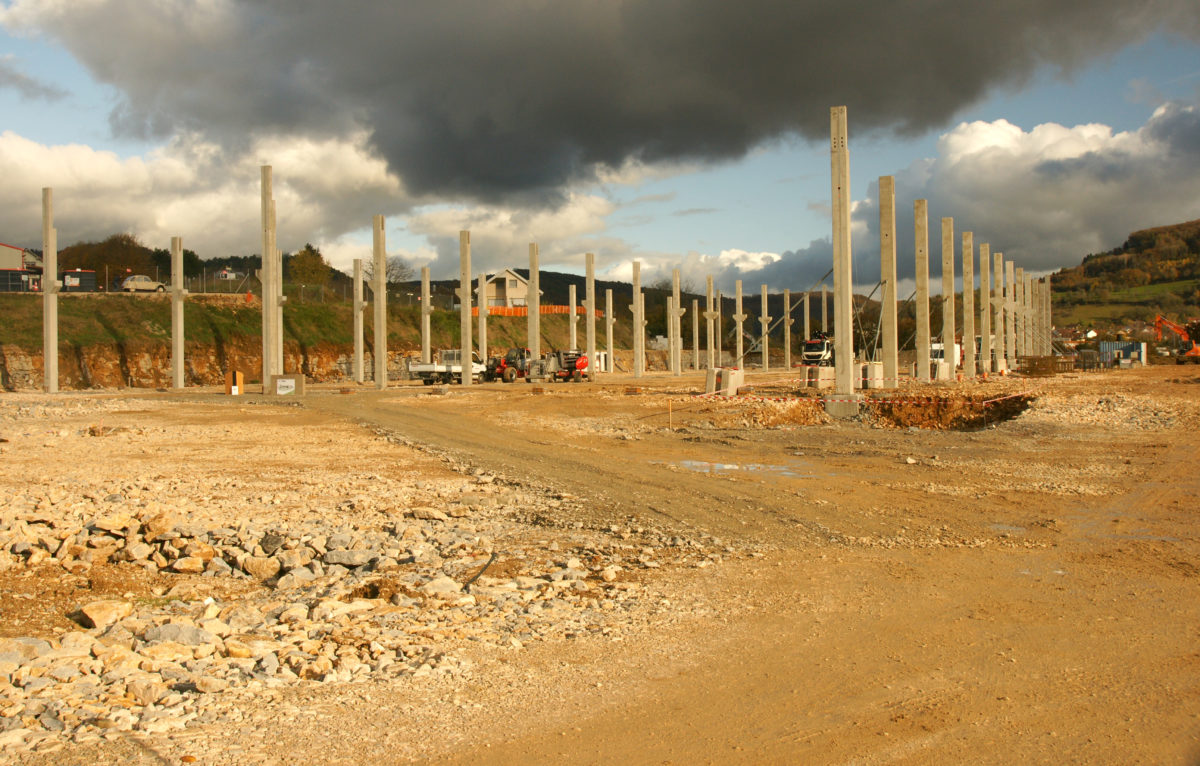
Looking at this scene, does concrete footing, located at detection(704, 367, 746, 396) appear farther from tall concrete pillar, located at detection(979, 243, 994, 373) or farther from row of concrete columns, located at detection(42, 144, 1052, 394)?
tall concrete pillar, located at detection(979, 243, 994, 373)

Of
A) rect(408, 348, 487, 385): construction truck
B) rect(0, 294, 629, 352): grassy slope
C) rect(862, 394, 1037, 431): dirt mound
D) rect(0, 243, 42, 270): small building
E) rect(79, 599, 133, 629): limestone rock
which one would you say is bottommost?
rect(79, 599, 133, 629): limestone rock

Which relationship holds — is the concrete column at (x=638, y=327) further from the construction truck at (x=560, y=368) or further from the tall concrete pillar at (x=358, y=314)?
the tall concrete pillar at (x=358, y=314)

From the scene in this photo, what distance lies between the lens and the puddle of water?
1559cm

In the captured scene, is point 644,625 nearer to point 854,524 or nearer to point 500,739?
point 500,739

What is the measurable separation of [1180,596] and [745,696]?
4680mm

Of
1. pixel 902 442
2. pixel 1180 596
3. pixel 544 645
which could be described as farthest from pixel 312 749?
pixel 902 442

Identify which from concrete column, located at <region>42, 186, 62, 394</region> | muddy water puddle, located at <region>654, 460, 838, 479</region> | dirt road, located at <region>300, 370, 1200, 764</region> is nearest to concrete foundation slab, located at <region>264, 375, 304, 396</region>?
concrete column, located at <region>42, 186, 62, 394</region>

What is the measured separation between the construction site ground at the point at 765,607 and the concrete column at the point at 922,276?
1825 centimetres

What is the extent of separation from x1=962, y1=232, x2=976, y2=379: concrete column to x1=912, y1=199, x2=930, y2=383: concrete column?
33.4 ft

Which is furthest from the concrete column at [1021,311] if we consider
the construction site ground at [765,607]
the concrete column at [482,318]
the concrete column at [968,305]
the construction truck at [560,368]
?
the construction site ground at [765,607]

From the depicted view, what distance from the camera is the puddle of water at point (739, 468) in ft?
51.2

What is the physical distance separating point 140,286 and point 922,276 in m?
56.8

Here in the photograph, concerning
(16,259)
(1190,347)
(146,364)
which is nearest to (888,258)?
(146,364)

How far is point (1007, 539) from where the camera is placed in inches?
395
